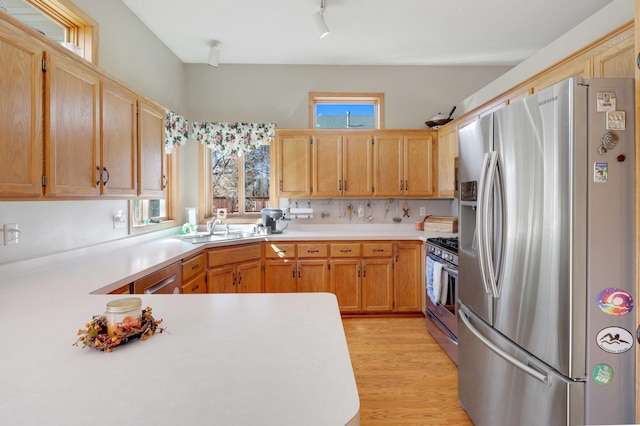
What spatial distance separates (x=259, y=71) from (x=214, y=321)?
358 cm

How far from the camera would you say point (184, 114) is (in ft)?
12.5

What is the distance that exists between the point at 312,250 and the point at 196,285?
1.23m

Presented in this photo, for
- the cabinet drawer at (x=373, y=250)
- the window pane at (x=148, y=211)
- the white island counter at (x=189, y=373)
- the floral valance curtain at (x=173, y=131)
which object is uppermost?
the floral valance curtain at (x=173, y=131)

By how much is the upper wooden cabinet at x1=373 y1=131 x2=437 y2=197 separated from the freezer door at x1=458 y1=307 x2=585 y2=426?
6.36ft

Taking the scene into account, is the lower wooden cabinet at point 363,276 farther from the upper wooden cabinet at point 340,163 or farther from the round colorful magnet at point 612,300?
the round colorful magnet at point 612,300

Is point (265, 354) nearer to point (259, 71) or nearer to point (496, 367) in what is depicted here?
point (496, 367)

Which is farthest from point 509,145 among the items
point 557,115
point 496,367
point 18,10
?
point 18,10

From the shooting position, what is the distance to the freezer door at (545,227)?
3.82 ft

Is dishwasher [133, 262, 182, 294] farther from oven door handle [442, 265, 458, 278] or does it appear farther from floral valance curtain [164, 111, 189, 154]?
oven door handle [442, 265, 458, 278]

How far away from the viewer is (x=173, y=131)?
10.7 feet

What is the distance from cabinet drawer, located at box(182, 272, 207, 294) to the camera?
2.41m

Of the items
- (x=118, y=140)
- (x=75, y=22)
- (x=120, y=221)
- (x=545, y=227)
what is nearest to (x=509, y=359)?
(x=545, y=227)

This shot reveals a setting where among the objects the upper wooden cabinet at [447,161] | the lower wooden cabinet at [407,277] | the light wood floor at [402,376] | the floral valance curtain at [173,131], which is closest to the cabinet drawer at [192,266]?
the floral valance curtain at [173,131]

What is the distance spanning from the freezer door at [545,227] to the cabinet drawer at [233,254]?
2311 millimetres
